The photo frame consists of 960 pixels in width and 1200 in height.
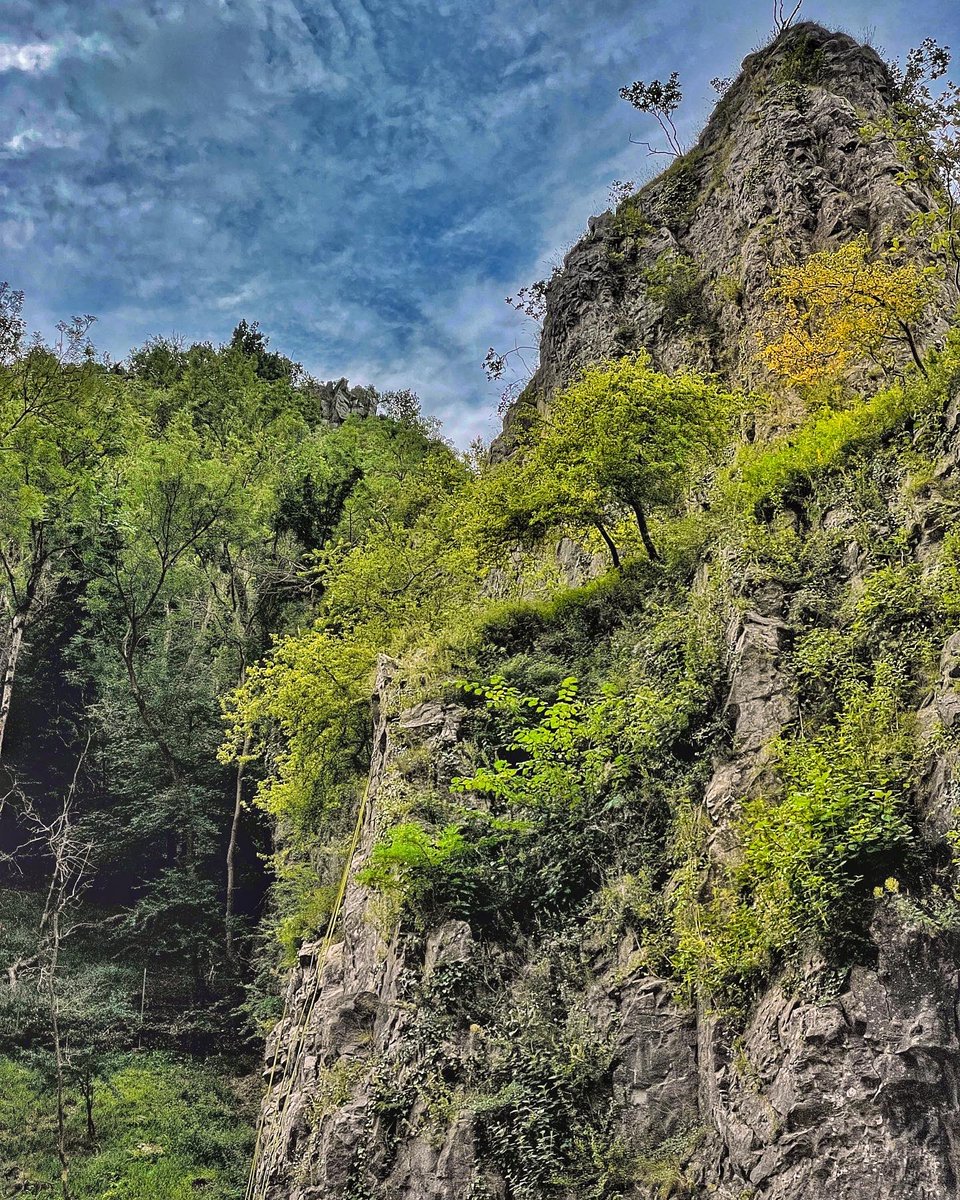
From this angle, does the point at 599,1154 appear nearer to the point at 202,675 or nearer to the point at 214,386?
the point at 202,675

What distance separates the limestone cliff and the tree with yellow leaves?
9.01ft

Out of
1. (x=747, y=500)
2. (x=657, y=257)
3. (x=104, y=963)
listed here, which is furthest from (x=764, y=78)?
(x=104, y=963)

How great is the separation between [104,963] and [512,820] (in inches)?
630

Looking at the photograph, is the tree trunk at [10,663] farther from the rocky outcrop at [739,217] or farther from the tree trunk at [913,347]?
the tree trunk at [913,347]

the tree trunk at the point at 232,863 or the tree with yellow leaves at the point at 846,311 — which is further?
the tree trunk at the point at 232,863

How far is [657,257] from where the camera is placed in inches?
835

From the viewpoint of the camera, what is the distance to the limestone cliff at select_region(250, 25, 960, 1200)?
206 inches

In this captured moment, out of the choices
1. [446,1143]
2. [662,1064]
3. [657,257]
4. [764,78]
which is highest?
[764,78]

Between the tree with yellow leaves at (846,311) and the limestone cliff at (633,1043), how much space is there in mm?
2745

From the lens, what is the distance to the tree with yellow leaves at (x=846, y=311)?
1045cm

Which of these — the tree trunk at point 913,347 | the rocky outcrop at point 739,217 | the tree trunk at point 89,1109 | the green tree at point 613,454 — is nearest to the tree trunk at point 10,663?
the tree trunk at point 89,1109

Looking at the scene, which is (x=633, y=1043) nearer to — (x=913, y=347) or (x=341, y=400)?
(x=913, y=347)

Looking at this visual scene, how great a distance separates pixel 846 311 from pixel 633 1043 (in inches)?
375

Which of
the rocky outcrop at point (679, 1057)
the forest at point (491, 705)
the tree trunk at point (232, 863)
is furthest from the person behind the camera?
the tree trunk at point (232, 863)
